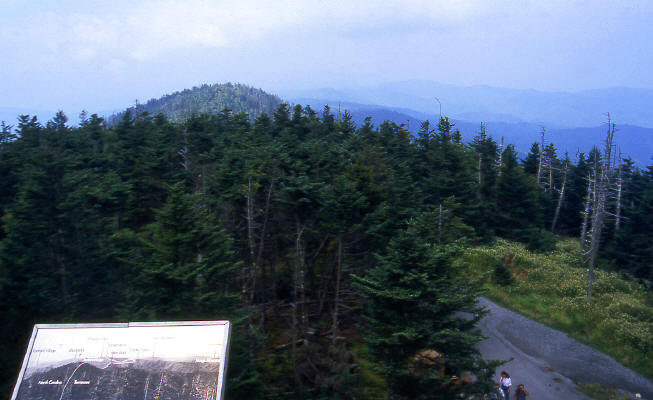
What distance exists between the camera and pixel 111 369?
19.1 ft

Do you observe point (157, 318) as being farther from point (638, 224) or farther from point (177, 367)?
point (638, 224)

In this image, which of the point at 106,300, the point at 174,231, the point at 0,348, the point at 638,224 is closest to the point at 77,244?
the point at 106,300

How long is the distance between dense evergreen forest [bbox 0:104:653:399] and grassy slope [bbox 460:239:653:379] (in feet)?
14.9

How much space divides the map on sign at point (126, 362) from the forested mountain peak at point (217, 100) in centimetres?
10152

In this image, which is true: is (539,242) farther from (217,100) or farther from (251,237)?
(217,100)

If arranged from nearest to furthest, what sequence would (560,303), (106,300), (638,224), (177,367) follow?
(177,367) → (106,300) → (560,303) → (638,224)

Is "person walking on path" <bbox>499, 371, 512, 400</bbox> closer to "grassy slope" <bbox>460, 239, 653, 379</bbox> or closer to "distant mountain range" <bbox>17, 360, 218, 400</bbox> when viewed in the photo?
"grassy slope" <bbox>460, 239, 653, 379</bbox>

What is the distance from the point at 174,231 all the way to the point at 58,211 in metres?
5.68

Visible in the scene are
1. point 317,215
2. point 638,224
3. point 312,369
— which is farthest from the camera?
point 638,224

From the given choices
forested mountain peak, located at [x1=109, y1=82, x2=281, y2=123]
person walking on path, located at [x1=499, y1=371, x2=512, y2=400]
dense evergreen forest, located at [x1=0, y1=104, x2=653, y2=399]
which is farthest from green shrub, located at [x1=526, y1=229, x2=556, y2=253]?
forested mountain peak, located at [x1=109, y1=82, x2=281, y2=123]

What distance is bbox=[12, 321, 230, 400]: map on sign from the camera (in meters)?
5.65

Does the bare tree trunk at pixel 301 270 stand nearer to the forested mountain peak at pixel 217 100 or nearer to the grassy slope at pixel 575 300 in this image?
the grassy slope at pixel 575 300

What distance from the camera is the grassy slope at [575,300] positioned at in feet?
54.6

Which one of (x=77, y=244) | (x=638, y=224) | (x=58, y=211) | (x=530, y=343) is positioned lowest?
(x=530, y=343)
